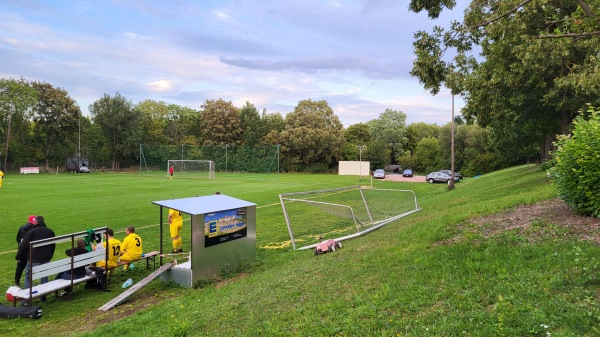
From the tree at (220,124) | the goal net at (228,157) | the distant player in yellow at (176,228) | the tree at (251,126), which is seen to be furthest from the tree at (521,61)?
the tree at (220,124)

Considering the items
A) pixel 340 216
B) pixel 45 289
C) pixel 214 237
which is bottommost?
pixel 45 289

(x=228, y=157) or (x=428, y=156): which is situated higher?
(x=428, y=156)

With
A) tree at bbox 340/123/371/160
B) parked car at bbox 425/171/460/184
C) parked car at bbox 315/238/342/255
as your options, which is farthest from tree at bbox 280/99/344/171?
parked car at bbox 315/238/342/255

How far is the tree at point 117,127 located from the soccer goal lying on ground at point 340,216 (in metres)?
56.3

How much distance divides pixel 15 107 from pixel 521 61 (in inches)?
2789

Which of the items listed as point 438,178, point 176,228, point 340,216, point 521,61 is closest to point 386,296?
point 176,228

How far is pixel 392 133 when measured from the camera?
285 ft

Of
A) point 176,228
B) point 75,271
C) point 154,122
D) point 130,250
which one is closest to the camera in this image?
point 75,271

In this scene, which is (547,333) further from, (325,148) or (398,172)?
(398,172)

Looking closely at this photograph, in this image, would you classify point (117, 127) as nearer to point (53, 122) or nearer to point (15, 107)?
point (53, 122)

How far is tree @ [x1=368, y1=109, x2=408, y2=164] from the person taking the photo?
Result: 86500 millimetres

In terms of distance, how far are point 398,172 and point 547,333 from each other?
75.1 m

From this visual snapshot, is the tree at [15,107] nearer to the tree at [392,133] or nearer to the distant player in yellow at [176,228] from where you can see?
the distant player in yellow at [176,228]

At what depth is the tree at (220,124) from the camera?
248 ft
